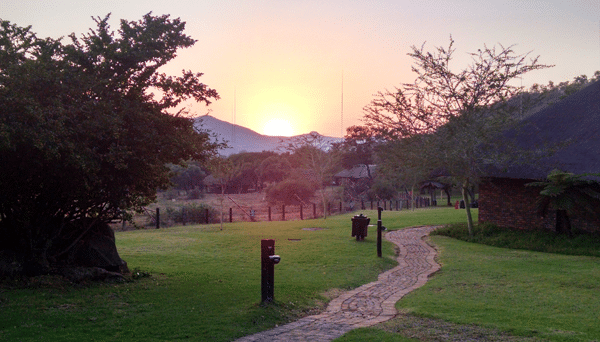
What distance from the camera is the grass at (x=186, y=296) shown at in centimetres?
663

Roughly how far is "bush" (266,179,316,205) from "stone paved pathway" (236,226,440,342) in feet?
105

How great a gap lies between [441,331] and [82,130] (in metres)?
6.75

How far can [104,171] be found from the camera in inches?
366

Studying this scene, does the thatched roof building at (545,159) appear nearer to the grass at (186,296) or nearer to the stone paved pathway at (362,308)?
the stone paved pathway at (362,308)

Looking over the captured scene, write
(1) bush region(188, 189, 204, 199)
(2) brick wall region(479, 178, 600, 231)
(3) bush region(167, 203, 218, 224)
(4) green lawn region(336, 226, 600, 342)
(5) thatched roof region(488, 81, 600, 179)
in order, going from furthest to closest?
(1) bush region(188, 189, 204, 199) < (3) bush region(167, 203, 218, 224) < (2) brick wall region(479, 178, 600, 231) < (5) thatched roof region(488, 81, 600, 179) < (4) green lawn region(336, 226, 600, 342)

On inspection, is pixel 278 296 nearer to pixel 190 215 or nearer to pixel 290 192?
pixel 190 215

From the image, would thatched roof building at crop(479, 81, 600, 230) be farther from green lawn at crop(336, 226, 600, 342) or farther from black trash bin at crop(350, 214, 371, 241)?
black trash bin at crop(350, 214, 371, 241)

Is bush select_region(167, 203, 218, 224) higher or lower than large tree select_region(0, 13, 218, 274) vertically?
lower

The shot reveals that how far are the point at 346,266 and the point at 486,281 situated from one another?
12.1 feet

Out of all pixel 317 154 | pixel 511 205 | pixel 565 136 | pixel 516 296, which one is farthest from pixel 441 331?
pixel 317 154

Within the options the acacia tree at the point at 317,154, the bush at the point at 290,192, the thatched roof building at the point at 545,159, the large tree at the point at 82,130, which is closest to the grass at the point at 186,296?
the large tree at the point at 82,130

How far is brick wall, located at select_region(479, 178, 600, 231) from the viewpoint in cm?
1997

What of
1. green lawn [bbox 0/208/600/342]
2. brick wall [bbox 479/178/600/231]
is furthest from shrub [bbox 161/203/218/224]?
brick wall [bbox 479/178/600/231]

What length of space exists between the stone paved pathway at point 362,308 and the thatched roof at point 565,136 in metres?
6.64
